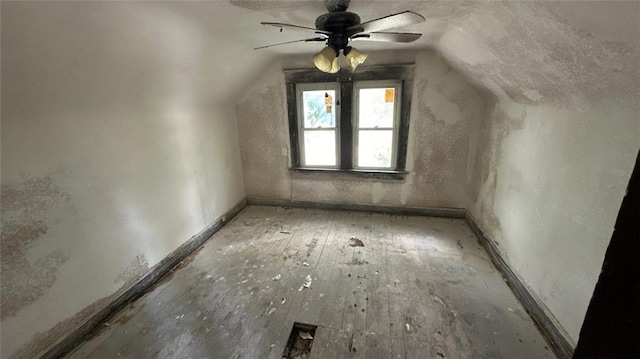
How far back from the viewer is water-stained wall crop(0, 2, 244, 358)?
127cm

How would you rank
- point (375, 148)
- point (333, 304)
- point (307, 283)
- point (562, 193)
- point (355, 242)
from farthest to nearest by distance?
point (375, 148) < point (355, 242) < point (307, 283) < point (333, 304) < point (562, 193)

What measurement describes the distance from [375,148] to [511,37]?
76.8 inches

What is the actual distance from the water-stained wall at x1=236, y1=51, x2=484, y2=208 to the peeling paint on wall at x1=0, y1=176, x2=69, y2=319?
2228 millimetres

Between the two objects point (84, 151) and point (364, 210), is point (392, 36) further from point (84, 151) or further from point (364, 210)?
point (364, 210)

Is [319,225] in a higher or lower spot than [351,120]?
lower

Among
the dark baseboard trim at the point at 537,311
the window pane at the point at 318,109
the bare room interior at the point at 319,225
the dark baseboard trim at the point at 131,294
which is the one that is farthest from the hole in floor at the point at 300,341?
the window pane at the point at 318,109

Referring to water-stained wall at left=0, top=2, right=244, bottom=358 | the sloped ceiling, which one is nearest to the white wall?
the sloped ceiling

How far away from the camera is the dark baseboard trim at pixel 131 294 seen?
5.16 ft

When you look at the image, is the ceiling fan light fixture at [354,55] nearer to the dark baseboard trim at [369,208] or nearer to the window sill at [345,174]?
the window sill at [345,174]

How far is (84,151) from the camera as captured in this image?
1.67 m

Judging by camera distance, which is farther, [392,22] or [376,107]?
[376,107]

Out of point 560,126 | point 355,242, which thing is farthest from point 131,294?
point 560,126

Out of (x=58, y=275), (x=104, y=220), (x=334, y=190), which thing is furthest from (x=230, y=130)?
(x=58, y=275)

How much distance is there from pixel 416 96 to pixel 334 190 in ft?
5.15
